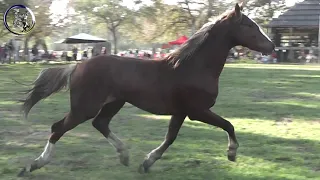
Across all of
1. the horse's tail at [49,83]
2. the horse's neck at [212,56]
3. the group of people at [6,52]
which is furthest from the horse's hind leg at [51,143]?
the group of people at [6,52]

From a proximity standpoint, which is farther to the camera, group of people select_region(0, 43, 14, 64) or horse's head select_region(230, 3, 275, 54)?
group of people select_region(0, 43, 14, 64)

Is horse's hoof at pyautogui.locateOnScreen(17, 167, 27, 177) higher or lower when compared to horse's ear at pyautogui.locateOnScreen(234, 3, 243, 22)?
lower

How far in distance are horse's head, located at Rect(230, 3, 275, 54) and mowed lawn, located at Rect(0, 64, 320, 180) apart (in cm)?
154

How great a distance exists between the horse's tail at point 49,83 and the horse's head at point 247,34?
80.0 inches

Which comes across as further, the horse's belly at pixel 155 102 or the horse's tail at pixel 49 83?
the horse's tail at pixel 49 83

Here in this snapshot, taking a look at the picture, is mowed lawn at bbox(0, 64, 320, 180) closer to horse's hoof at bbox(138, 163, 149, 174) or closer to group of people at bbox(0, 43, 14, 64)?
horse's hoof at bbox(138, 163, 149, 174)

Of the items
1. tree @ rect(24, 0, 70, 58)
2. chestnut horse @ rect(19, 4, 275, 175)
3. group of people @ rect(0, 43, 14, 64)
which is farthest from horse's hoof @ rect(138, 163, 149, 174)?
tree @ rect(24, 0, 70, 58)

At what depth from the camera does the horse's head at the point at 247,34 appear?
5.43 m

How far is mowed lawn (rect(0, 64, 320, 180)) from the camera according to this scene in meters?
5.54

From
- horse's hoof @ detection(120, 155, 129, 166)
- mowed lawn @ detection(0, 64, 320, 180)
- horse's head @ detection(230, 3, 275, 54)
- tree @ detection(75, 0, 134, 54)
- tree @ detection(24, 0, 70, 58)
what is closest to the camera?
horse's head @ detection(230, 3, 275, 54)

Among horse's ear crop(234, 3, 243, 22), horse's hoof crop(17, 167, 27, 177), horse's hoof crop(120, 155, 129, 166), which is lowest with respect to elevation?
horse's hoof crop(120, 155, 129, 166)

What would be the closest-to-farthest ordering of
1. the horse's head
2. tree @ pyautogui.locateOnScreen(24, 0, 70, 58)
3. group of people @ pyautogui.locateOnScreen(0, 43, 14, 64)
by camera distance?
the horse's head → group of people @ pyautogui.locateOnScreen(0, 43, 14, 64) → tree @ pyautogui.locateOnScreen(24, 0, 70, 58)

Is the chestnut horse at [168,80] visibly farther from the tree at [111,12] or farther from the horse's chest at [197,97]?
the tree at [111,12]

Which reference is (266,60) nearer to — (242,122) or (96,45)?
(96,45)
